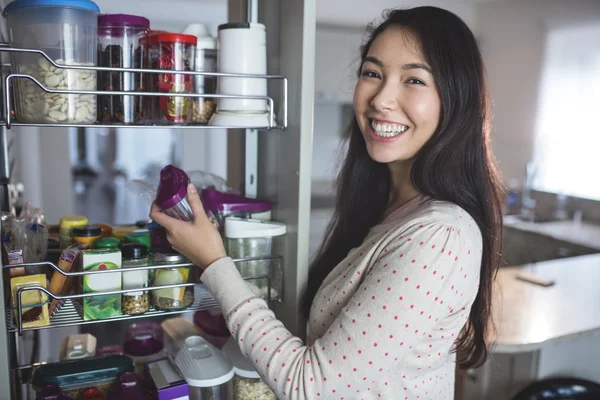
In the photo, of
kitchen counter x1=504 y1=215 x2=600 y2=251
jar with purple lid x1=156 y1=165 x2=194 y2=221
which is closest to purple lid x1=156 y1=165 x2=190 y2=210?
jar with purple lid x1=156 y1=165 x2=194 y2=221

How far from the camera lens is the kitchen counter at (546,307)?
4.91ft

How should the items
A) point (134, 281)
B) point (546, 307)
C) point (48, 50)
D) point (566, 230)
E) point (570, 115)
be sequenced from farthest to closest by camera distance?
1. point (570, 115)
2. point (566, 230)
3. point (546, 307)
4. point (134, 281)
5. point (48, 50)

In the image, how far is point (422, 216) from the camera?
0.85 meters

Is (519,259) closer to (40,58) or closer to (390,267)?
(390,267)

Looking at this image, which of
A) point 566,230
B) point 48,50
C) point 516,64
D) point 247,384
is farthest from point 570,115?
point 48,50

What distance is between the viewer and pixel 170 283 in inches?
35.9

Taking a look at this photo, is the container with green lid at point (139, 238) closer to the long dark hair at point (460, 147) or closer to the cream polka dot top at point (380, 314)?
the cream polka dot top at point (380, 314)

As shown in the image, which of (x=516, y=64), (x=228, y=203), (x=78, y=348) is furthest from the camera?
(x=516, y=64)

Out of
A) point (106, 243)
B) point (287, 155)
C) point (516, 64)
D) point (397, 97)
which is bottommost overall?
point (106, 243)

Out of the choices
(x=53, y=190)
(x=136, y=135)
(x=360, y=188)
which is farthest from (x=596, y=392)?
(x=136, y=135)

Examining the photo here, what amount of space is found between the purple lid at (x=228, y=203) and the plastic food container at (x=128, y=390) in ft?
1.01

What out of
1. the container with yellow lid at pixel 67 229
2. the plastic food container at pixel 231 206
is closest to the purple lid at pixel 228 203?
the plastic food container at pixel 231 206

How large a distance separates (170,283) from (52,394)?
24 centimetres

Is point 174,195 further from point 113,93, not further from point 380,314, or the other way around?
point 380,314
